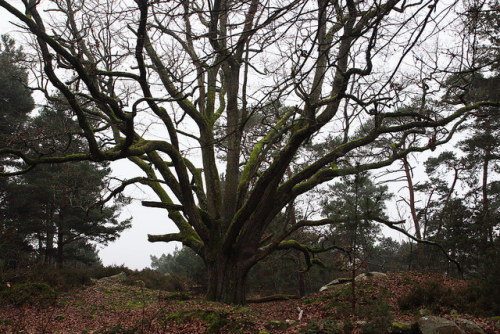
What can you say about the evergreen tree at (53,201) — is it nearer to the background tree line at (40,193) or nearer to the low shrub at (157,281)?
the background tree line at (40,193)

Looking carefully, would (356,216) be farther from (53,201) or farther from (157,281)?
(53,201)

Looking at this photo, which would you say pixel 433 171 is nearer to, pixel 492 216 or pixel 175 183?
pixel 492 216

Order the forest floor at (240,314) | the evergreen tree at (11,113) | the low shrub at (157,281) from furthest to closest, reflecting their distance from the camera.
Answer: the low shrub at (157,281) → the evergreen tree at (11,113) → the forest floor at (240,314)

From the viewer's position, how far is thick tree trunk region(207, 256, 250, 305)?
8047 millimetres

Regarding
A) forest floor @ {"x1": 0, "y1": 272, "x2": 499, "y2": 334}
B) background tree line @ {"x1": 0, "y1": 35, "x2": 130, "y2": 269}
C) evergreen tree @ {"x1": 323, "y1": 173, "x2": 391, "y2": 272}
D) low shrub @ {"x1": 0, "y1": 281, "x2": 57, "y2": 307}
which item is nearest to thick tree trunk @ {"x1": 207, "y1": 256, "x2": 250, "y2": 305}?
A: forest floor @ {"x1": 0, "y1": 272, "x2": 499, "y2": 334}

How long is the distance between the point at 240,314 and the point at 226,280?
2.54 metres

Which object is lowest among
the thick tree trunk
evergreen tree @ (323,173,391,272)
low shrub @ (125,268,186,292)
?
low shrub @ (125,268,186,292)

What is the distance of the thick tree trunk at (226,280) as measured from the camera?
805 centimetres

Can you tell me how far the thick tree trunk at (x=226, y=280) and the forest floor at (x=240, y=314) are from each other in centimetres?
49

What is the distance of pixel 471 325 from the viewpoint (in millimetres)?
4699

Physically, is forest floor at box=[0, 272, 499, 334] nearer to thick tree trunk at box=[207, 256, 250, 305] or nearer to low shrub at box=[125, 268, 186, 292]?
thick tree trunk at box=[207, 256, 250, 305]

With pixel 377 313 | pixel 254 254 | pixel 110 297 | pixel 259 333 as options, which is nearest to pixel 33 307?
pixel 110 297

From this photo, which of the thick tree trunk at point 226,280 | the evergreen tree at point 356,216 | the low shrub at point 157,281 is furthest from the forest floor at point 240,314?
the low shrub at point 157,281

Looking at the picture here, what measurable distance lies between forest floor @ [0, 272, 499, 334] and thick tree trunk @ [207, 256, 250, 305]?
1.61 feet
